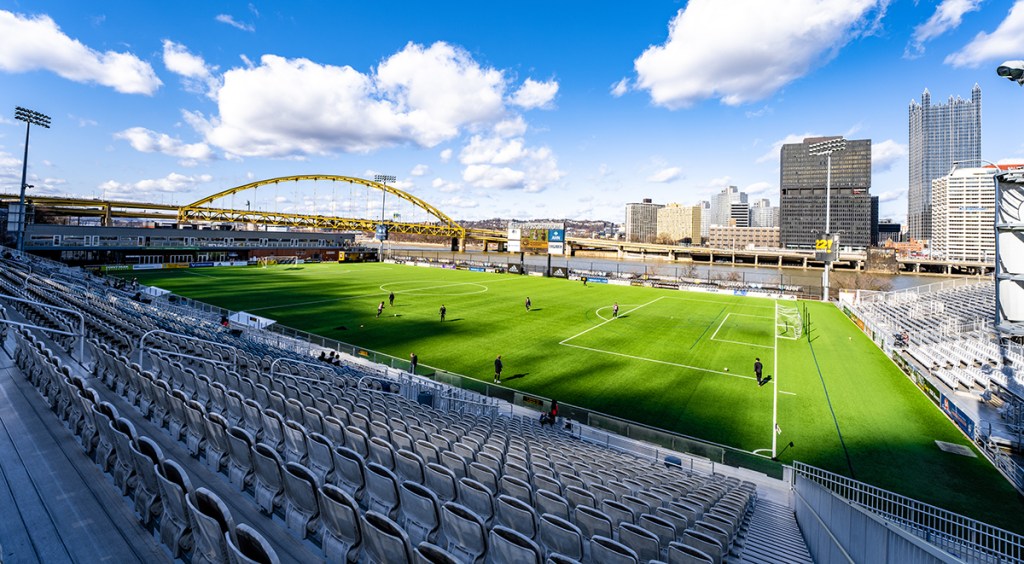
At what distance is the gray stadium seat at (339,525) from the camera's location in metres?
3.74

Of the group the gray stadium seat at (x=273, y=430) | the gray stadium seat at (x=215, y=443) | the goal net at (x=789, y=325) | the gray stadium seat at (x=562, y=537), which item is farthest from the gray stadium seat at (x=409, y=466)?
the goal net at (x=789, y=325)

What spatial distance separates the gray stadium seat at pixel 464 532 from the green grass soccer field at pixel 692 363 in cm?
1579

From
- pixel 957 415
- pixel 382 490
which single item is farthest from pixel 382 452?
pixel 957 415

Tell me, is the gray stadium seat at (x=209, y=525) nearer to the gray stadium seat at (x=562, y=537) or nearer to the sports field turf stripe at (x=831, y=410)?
the gray stadium seat at (x=562, y=537)

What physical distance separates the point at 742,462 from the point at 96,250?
90.2m

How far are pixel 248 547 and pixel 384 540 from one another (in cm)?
88

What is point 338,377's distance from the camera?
16.1 meters

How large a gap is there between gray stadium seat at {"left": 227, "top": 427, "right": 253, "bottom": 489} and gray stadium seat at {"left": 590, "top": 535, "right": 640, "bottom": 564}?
3.76m

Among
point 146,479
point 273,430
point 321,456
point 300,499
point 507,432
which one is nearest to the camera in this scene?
point 146,479

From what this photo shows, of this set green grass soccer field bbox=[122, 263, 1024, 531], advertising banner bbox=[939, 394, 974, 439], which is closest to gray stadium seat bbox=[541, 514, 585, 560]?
green grass soccer field bbox=[122, 263, 1024, 531]

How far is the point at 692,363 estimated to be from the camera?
89.4 ft

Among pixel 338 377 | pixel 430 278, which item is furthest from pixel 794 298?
pixel 338 377

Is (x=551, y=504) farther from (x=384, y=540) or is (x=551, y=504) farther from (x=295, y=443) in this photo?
(x=295, y=443)

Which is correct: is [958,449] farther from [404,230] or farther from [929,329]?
[404,230]
